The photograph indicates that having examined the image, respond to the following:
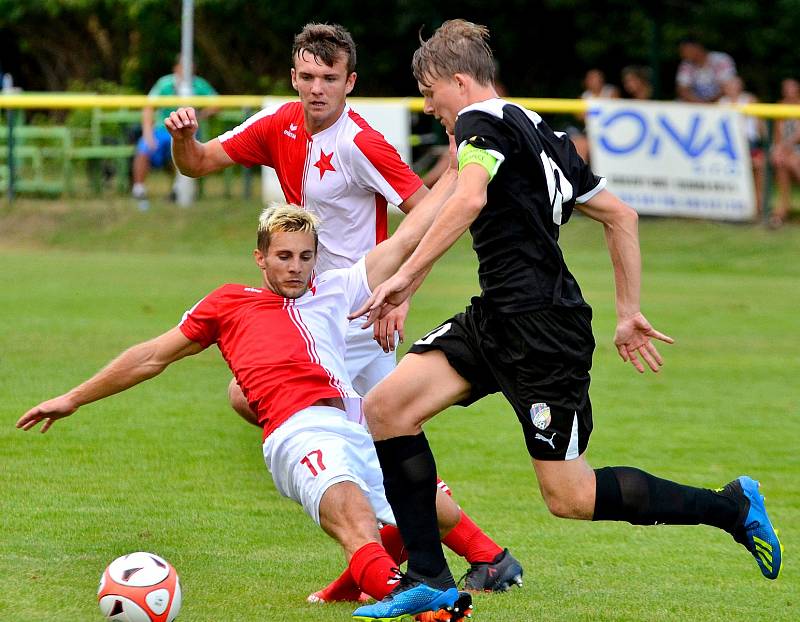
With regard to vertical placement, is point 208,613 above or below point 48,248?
above

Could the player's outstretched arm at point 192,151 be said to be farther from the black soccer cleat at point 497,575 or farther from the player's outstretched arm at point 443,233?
the black soccer cleat at point 497,575

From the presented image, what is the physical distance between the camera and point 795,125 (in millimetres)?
19938

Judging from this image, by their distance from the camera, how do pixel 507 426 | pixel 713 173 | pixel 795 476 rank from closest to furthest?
pixel 795 476, pixel 507 426, pixel 713 173

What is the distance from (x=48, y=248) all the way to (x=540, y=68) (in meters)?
14.4

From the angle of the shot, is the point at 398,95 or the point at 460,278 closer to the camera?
the point at 460,278

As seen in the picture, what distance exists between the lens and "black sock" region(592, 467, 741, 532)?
5.47m

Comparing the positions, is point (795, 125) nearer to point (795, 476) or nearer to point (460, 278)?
point (460, 278)

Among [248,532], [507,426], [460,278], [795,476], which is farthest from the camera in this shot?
[460,278]

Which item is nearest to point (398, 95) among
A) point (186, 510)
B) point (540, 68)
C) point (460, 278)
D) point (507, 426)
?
point (540, 68)

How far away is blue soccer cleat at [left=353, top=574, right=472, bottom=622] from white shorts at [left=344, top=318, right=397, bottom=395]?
4.94ft

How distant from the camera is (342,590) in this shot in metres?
5.61

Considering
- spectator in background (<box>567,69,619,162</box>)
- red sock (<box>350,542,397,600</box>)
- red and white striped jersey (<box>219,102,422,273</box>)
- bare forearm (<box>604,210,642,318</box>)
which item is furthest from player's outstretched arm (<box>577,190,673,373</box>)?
spectator in background (<box>567,69,619,162</box>)

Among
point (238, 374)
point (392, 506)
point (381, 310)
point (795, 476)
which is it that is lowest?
point (795, 476)

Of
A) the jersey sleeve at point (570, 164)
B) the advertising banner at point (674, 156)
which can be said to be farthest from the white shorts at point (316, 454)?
the advertising banner at point (674, 156)
